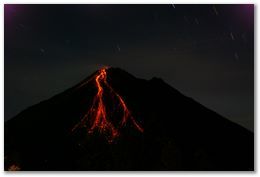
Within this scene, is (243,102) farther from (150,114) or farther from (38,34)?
(150,114)

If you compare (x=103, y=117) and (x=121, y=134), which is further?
(x=103, y=117)

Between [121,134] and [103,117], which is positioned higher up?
[103,117]

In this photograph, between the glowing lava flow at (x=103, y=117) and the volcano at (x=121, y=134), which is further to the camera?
the glowing lava flow at (x=103, y=117)

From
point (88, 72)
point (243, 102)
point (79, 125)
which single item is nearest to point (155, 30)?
point (88, 72)

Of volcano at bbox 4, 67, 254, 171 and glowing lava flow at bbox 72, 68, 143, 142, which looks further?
glowing lava flow at bbox 72, 68, 143, 142
